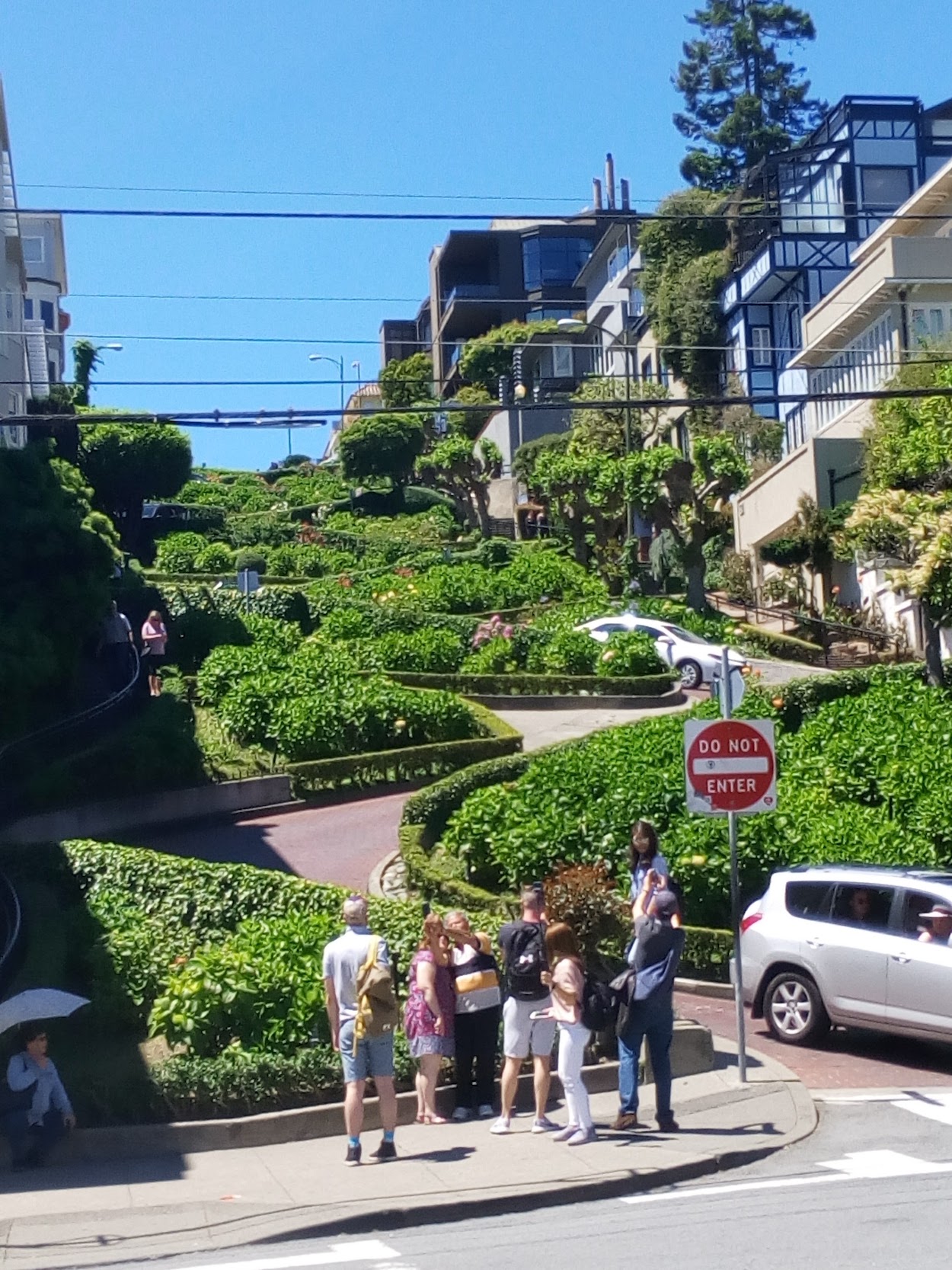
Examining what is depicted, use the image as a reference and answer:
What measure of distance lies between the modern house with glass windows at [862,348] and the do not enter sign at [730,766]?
88.4 ft

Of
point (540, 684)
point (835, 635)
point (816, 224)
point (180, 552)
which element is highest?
point (816, 224)

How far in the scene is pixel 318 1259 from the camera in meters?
8.60

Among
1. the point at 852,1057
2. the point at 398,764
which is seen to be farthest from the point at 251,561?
the point at 852,1057

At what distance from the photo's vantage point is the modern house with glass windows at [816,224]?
58.0 m

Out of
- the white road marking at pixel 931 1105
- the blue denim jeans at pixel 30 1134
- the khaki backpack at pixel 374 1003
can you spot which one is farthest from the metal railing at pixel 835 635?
the blue denim jeans at pixel 30 1134

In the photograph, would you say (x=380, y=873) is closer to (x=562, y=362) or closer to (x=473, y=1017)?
(x=473, y=1017)

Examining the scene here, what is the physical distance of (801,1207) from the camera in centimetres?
905

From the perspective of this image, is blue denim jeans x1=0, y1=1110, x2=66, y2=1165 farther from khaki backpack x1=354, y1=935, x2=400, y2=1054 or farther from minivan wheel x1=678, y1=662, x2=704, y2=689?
minivan wheel x1=678, y1=662, x2=704, y2=689

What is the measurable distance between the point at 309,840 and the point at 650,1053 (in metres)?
12.2

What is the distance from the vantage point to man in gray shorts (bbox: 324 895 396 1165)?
10500mm

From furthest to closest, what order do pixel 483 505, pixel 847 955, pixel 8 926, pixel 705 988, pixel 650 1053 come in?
pixel 483 505 < pixel 8 926 < pixel 705 988 < pixel 847 955 < pixel 650 1053

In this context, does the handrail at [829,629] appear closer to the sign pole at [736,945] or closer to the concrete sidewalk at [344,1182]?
the sign pole at [736,945]

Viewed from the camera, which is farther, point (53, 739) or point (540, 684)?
point (540, 684)

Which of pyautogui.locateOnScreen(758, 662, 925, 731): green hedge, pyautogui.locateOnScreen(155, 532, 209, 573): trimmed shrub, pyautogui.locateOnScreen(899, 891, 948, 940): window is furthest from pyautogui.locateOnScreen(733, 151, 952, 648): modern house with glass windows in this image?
pyautogui.locateOnScreen(899, 891, 948, 940): window
